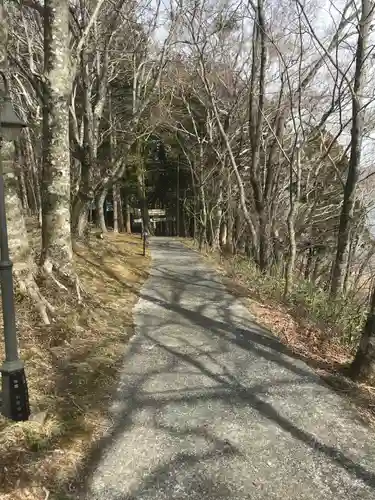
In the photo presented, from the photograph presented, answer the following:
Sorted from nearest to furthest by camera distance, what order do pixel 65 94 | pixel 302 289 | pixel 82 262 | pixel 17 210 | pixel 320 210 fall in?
pixel 17 210 → pixel 65 94 → pixel 302 289 → pixel 82 262 → pixel 320 210

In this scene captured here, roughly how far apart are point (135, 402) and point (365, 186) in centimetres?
1153

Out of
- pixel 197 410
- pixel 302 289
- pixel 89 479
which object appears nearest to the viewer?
pixel 89 479

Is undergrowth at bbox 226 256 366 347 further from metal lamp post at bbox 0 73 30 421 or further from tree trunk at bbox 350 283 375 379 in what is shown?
metal lamp post at bbox 0 73 30 421

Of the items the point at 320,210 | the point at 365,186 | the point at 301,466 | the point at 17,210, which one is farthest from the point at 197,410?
the point at 320,210

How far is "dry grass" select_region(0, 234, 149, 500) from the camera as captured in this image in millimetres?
2521

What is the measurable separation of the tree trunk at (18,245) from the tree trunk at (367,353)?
3563mm

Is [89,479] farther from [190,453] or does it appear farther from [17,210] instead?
[17,210]

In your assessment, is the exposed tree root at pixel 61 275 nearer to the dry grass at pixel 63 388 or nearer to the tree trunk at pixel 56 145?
the tree trunk at pixel 56 145

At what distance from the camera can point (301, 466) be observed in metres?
2.82

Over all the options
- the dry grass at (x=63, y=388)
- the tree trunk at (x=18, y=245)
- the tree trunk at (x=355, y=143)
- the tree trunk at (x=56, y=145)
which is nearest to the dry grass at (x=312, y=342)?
the tree trunk at (x=355, y=143)

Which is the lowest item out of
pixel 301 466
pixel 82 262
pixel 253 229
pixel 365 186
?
pixel 301 466

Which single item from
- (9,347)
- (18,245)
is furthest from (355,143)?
(9,347)

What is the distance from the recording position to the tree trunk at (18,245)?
15.0 ft

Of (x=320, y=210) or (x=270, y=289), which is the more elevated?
(x=320, y=210)
